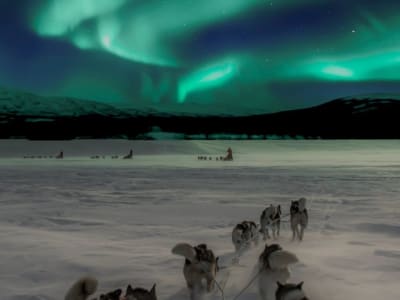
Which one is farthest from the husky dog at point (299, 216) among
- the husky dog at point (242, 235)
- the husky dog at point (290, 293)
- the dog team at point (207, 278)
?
the husky dog at point (290, 293)

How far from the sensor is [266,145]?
49.8 meters

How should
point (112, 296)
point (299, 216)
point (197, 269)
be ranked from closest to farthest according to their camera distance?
1. point (112, 296)
2. point (197, 269)
3. point (299, 216)

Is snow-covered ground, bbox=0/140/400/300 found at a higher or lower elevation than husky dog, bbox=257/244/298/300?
lower

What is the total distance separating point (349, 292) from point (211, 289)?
1.31m

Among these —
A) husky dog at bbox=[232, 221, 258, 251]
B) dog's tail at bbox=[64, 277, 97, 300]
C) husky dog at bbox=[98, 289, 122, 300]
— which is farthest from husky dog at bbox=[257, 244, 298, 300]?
husky dog at bbox=[232, 221, 258, 251]

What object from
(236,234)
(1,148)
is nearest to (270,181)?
(236,234)

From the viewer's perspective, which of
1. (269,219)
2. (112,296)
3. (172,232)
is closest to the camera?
(112,296)

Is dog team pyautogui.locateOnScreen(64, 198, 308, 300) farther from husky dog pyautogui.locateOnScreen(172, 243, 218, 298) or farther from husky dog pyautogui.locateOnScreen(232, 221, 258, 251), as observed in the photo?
husky dog pyautogui.locateOnScreen(232, 221, 258, 251)

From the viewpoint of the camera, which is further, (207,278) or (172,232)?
(172,232)

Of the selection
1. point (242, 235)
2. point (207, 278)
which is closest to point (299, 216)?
point (242, 235)

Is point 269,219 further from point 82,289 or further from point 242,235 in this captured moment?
point 82,289

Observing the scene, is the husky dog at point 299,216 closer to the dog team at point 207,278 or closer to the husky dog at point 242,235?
the husky dog at point 242,235

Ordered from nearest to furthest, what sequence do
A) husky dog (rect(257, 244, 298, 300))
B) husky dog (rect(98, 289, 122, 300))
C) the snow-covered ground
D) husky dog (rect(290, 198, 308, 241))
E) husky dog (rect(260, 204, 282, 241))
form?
husky dog (rect(98, 289, 122, 300))
husky dog (rect(257, 244, 298, 300))
the snow-covered ground
husky dog (rect(290, 198, 308, 241))
husky dog (rect(260, 204, 282, 241))

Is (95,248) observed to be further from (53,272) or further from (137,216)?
(137,216)
